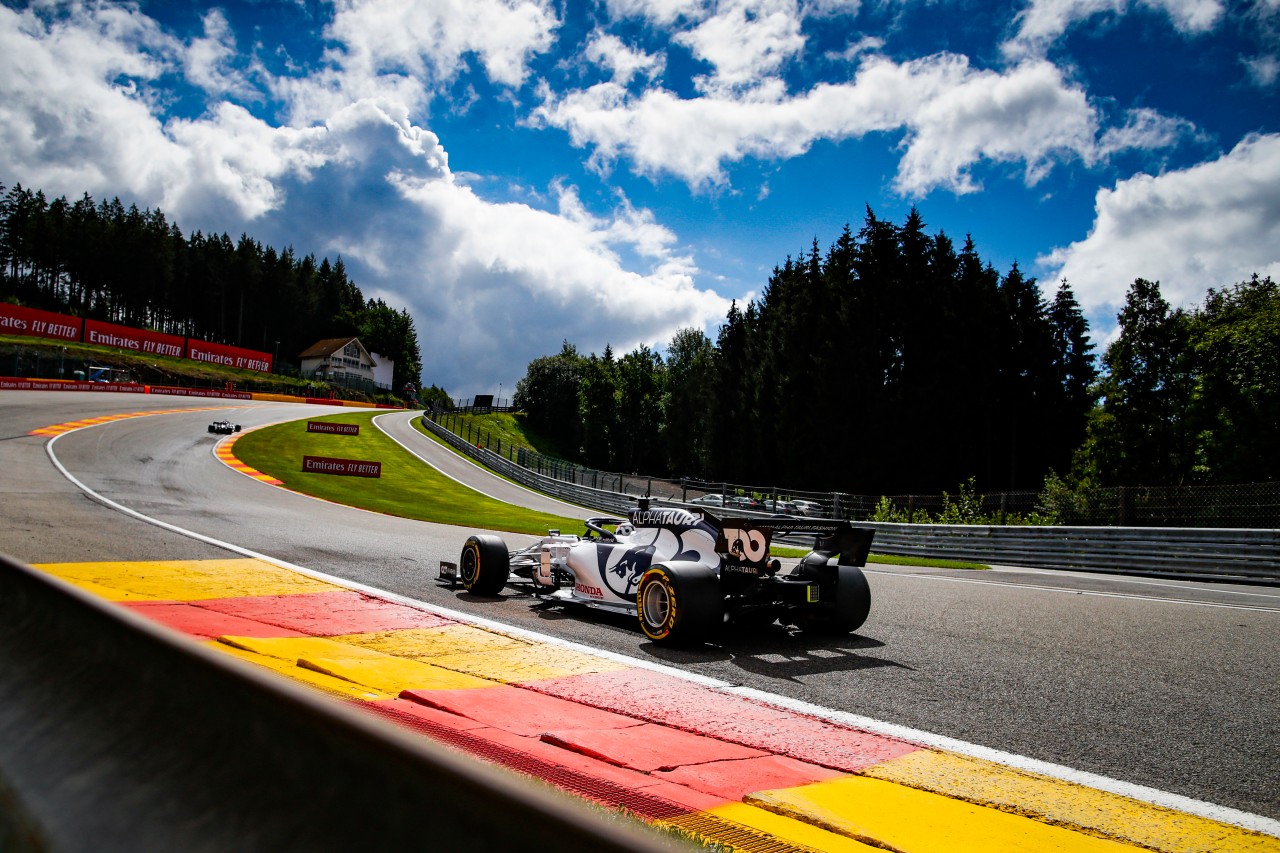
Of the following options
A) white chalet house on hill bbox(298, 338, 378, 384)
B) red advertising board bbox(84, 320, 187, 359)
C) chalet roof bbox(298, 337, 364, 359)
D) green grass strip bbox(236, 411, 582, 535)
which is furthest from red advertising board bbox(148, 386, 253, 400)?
chalet roof bbox(298, 337, 364, 359)

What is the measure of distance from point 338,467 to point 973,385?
115ft

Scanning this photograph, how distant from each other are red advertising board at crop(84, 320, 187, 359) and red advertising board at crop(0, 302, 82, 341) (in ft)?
4.22

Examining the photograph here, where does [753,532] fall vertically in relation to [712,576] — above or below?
above

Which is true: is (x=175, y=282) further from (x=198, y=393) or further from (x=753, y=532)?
(x=753, y=532)

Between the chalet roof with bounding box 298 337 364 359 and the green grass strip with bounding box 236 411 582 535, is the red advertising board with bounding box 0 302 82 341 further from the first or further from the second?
the chalet roof with bounding box 298 337 364 359

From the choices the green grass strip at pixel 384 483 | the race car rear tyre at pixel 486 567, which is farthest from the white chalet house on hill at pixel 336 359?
the race car rear tyre at pixel 486 567

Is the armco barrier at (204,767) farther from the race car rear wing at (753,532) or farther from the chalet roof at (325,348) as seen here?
the chalet roof at (325,348)

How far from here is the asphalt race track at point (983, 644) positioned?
14.7ft

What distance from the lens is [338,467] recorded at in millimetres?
34719

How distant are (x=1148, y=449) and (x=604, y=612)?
4118 centimetres

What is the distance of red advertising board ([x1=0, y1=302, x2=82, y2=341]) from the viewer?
66.2m

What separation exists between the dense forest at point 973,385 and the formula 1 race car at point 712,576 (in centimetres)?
3590

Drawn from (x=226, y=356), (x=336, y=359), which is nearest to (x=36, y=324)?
(x=226, y=356)

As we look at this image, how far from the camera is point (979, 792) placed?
3621mm
